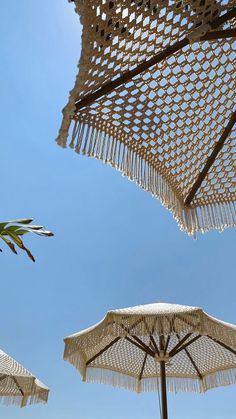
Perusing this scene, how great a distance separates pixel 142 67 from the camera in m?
1.28

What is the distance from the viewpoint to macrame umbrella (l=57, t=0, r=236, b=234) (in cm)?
116

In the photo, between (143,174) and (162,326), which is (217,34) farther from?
(162,326)

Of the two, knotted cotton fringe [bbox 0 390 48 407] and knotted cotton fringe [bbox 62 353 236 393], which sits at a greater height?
knotted cotton fringe [bbox 62 353 236 393]

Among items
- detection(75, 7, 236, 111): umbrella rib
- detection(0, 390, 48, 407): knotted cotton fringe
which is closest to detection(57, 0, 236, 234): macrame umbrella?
detection(75, 7, 236, 111): umbrella rib

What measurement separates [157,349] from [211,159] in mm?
3479

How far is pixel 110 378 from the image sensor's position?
17.5 ft

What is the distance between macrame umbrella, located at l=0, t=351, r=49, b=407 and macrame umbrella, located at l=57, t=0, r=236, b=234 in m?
3.76

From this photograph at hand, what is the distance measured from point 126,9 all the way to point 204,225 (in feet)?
3.07

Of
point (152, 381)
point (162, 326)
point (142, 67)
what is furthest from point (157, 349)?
point (142, 67)

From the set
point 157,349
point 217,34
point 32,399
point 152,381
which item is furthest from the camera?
point 152,381

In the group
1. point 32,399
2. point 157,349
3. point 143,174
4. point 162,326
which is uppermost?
point 143,174

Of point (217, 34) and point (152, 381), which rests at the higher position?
point (217, 34)

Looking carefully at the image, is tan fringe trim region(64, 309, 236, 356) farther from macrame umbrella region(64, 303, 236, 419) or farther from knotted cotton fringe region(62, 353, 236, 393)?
knotted cotton fringe region(62, 353, 236, 393)

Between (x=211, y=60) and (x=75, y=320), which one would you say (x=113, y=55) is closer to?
(x=211, y=60)
